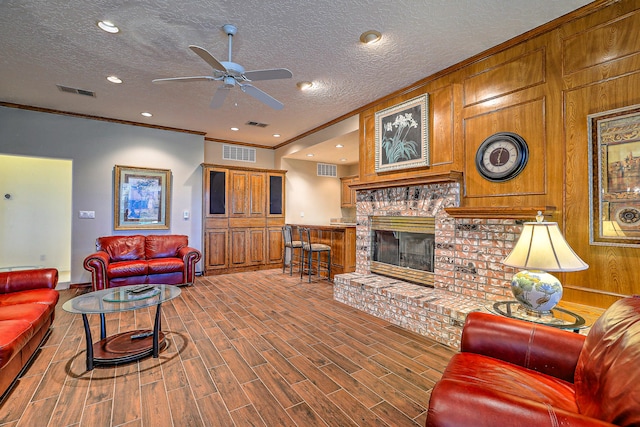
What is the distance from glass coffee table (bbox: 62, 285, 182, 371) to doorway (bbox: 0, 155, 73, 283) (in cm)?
352

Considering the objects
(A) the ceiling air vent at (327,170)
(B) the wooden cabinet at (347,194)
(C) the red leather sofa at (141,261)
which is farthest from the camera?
(B) the wooden cabinet at (347,194)

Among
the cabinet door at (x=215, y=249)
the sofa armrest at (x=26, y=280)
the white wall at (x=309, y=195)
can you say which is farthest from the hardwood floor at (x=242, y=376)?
the white wall at (x=309, y=195)

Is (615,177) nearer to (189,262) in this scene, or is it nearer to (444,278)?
(444,278)

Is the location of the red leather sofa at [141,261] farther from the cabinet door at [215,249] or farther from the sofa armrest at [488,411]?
the sofa armrest at [488,411]

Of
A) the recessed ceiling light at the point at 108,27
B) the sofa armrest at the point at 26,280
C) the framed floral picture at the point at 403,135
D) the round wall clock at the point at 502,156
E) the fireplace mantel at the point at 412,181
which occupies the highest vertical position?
the recessed ceiling light at the point at 108,27

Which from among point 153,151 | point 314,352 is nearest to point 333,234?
point 314,352

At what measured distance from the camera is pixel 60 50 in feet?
9.99

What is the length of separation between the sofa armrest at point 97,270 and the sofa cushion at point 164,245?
2.84 ft

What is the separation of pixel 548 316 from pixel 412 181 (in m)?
1.95

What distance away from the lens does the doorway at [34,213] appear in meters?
5.40

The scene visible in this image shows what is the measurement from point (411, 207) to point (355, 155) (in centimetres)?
362

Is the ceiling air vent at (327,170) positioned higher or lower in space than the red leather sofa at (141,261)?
higher

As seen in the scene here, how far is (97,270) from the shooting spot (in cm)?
420

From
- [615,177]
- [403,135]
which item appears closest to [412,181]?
[403,135]
